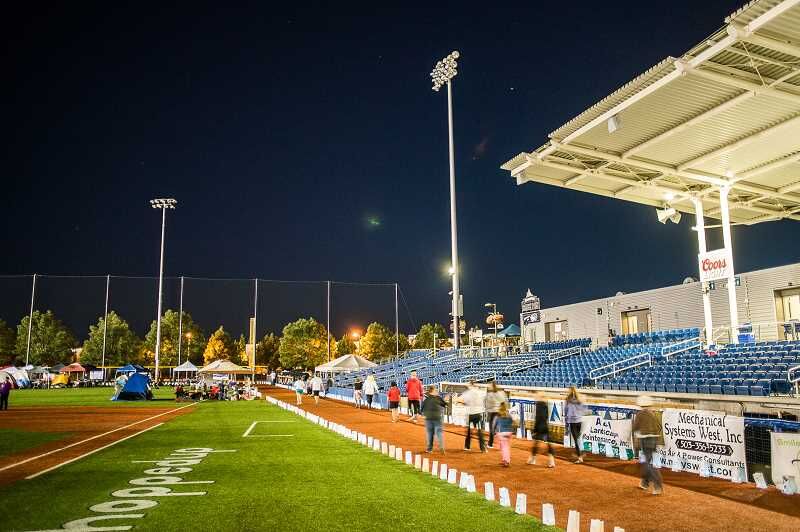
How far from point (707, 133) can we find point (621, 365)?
9.86m

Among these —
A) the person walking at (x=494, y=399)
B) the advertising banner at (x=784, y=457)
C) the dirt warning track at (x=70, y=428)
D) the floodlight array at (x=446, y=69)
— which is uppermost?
the floodlight array at (x=446, y=69)

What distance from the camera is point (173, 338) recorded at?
82.9 metres

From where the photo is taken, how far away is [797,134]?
22.0 m

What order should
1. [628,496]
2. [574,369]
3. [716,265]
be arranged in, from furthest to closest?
[574,369] < [716,265] < [628,496]

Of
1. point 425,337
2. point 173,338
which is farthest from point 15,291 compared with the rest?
point 425,337

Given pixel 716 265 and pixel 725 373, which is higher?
pixel 716 265

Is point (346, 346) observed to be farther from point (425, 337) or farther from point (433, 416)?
point (433, 416)

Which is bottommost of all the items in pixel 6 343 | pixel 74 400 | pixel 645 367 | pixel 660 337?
pixel 74 400

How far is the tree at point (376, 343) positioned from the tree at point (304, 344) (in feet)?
16.9

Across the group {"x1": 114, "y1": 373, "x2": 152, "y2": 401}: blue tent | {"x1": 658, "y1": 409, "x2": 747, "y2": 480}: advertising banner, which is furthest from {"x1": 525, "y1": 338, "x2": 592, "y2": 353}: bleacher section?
{"x1": 114, "y1": 373, "x2": 152, "y2": 401}: blue tent

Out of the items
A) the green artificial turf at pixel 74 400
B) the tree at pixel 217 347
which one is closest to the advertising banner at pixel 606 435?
the green artificial turf at pixel 74 400

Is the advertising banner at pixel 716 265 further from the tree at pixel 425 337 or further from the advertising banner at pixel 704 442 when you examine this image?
the tree at pixel 425 337

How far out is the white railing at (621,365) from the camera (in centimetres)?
2402

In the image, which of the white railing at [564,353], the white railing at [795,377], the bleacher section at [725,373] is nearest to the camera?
the white railing at [795,377]
